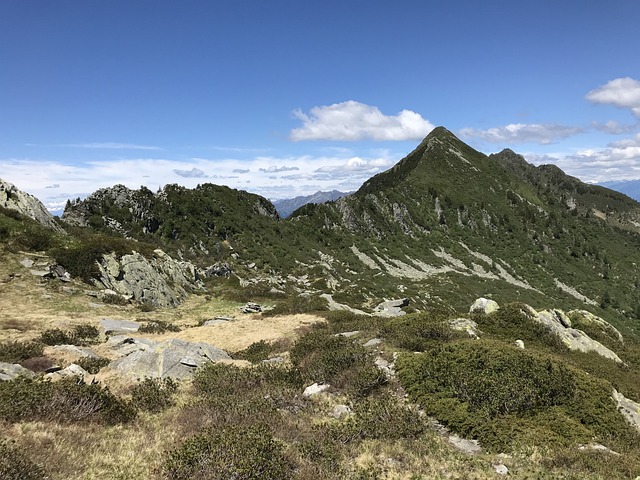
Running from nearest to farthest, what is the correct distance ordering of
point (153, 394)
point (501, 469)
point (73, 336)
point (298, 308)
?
point (501, 469), point (153, 394), point (73, 336), point (298, 308)

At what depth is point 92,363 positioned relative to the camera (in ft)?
51.8

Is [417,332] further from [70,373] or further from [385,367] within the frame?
[70,373]

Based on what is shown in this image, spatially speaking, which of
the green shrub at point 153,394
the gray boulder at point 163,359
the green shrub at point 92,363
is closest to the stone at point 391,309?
the gray boulder at point 163,359

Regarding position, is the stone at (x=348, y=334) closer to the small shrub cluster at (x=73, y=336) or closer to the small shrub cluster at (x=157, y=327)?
the small shrub cluster at (x=157, y=327)

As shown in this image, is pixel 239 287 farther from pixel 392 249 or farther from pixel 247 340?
pixel 392 249

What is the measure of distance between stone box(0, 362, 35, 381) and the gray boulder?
2.89 meters

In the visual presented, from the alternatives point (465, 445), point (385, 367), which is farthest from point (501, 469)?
point (385, 367)

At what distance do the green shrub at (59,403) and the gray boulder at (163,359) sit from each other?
3.29 metres

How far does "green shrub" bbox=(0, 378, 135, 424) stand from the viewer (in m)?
9.86

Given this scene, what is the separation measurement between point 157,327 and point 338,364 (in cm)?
1424

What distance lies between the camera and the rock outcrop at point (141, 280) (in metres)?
32.8

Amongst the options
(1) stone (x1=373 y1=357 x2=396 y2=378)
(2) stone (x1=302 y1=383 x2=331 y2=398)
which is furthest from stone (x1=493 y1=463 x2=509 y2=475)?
(2) stone (x1=302 y1=383 x2=331 y2=398)

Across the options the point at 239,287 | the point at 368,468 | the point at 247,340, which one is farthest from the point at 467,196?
the point at 368,468

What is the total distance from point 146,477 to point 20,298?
24.1 meters
